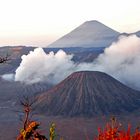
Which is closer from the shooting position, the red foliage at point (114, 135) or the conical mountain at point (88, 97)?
the red foliage at point (114, 135)

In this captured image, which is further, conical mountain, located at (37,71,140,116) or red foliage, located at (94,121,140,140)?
conical mountain, located at (37,71,140,116)

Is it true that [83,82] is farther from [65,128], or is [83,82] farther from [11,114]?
[65,128]

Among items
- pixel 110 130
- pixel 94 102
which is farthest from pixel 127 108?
pixel 110 130

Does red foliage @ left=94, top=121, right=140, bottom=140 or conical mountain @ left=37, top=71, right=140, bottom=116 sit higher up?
red foliage @ left=94, top=121, right=140, bottom=140

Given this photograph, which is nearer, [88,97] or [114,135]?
[114,135]

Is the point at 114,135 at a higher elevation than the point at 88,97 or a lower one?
higher

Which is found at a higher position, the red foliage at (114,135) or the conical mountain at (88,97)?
the red foliage at (114,135)

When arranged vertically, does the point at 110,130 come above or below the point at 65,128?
above

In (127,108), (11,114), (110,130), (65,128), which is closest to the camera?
(110,130)
